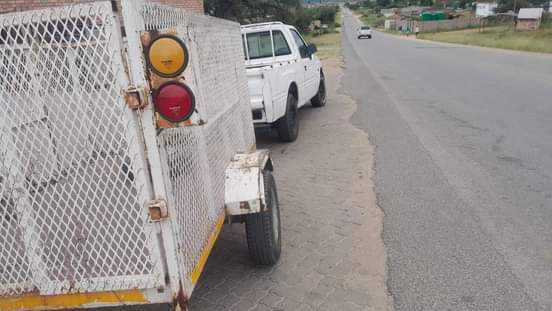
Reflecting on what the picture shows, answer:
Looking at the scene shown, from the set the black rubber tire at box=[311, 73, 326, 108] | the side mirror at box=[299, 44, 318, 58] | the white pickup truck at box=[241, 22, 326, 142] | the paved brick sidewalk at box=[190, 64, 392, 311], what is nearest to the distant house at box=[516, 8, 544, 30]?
the black rubber tire at box=[311, 73, 326, 108]

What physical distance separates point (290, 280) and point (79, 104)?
2078 mm

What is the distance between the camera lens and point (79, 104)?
81.3 inches

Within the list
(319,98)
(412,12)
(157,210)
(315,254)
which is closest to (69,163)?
(157,210)

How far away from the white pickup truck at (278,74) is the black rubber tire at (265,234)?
9.68ft

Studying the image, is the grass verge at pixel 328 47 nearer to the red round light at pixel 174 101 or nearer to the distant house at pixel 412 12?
the red round light at pixel 174 101

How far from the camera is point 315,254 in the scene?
3.78 metres

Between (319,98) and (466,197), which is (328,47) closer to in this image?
(319,98)

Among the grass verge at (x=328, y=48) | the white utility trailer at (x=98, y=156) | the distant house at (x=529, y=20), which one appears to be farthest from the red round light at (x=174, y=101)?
the distant house at (x=529, y=20)

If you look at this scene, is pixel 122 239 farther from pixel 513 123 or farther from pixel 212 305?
pixel 513 123

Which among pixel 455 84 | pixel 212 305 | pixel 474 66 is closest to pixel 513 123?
pixel 455 84

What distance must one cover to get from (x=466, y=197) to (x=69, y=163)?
4070mm

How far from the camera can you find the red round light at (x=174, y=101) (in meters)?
2.03

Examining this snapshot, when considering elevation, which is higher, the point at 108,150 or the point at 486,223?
the point at 108,150

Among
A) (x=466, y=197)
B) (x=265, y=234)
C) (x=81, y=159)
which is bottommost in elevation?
(x=466, y=197)
